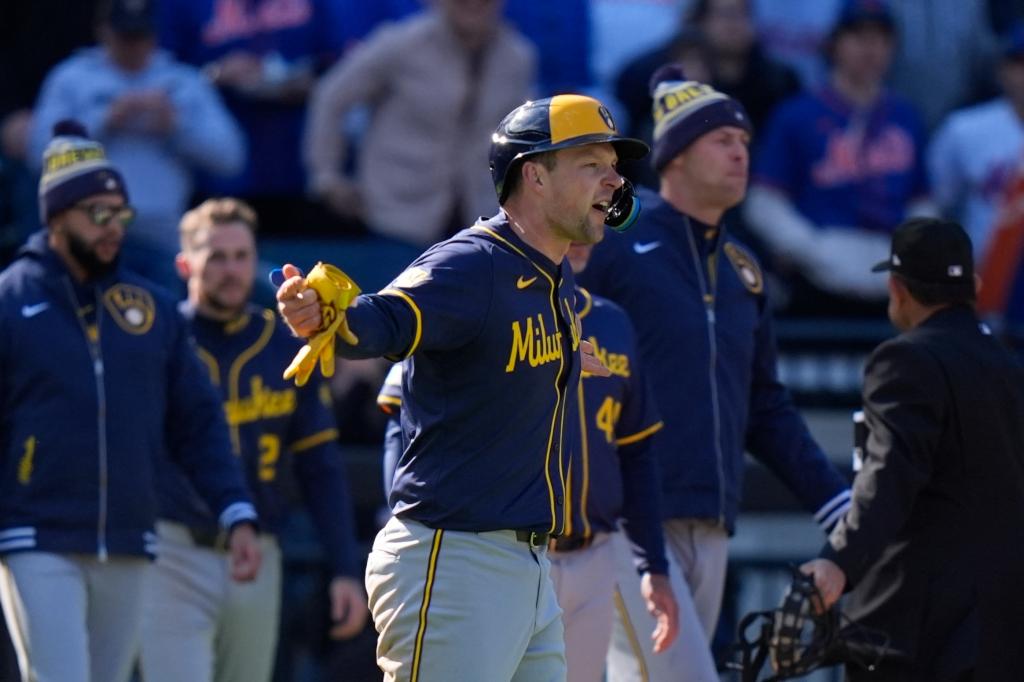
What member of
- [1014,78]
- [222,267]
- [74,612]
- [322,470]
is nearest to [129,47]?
[222,267]

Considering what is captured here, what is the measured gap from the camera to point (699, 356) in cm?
636

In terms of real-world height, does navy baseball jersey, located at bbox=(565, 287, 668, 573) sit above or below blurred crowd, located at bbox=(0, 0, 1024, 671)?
below

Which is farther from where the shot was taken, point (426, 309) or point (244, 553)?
point (244, 553)

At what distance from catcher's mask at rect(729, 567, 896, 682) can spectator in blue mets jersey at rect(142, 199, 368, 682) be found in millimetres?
1904

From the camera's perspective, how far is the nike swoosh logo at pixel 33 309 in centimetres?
639

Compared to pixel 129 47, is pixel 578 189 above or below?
below

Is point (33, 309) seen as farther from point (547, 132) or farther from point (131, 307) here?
point (547, 132)

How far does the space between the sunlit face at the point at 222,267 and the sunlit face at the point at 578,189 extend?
2477mm

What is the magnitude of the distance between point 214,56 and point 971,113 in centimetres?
387

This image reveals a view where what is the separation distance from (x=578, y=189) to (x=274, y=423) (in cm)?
263

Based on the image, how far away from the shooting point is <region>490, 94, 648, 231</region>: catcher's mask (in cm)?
490

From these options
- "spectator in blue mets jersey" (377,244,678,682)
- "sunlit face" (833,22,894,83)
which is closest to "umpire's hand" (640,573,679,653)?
"spectator in blue mets jersey" (377,244,678,682)

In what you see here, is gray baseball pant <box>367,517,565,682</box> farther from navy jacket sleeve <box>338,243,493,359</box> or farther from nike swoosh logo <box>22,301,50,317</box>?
nike swoosh logo <box>22,301,50,317</box>

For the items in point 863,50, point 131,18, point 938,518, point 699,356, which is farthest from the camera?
point 863,50
